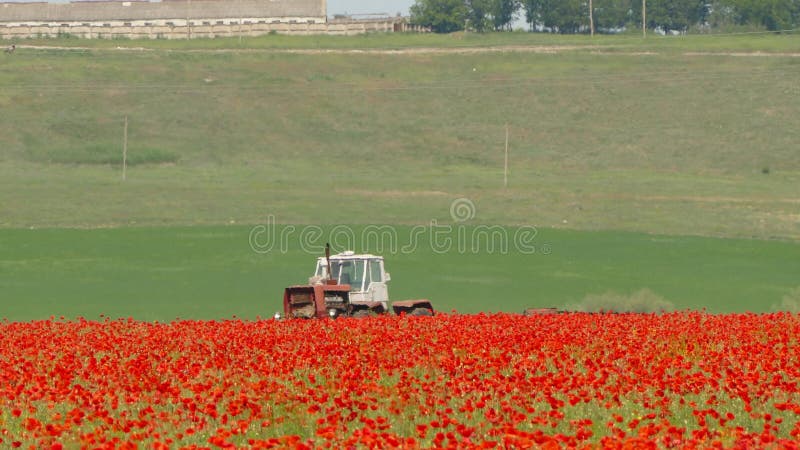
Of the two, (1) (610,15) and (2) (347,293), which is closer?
(2) (347,293)

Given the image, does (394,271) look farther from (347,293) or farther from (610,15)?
(610,15)

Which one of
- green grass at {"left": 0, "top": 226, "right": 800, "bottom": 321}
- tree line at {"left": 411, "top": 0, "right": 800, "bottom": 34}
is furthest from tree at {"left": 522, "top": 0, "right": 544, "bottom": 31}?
green grass at {"left": 0, "top": 226, "right": 800, "bottom": 321}

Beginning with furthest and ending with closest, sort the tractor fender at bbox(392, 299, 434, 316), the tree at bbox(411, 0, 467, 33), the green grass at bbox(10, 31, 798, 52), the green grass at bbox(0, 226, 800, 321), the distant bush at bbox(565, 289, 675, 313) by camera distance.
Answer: the tree at bbox(411, 0, 467, 33)
the green grass at bbox(10, 31, 798, 52)
the green grass at bbox(0, 226, 800, 321)
the distant bush at bbox(565, 289, 675, 313)
the tractor fender at bbox(392, 299, 434, 316)

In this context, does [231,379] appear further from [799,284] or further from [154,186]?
[154,186]

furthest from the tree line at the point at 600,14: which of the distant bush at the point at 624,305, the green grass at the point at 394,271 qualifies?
the distant bush at the point at 624,305

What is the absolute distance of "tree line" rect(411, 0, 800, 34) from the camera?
6161 inches

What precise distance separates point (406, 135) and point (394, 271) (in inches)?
1996

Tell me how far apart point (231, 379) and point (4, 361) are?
14.4 ft

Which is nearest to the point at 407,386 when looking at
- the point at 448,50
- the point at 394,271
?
the point at 394,271

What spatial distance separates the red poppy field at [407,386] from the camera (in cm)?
1386

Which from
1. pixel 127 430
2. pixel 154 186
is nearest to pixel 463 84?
pixel 154 186

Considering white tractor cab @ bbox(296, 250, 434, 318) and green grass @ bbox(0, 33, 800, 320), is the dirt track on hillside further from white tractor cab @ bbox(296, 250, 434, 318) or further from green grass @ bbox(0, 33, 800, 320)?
white tractor cab @ bbox(296, 250, 434, 318)

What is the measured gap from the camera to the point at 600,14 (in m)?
160

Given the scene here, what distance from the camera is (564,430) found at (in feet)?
49.8
